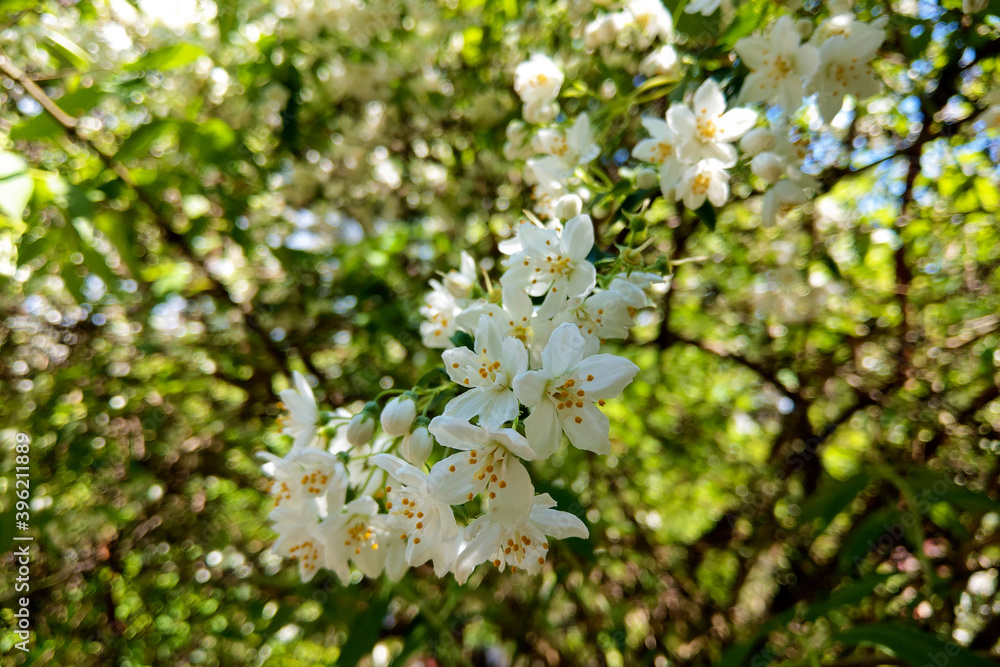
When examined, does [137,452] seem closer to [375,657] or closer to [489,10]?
[375,657]

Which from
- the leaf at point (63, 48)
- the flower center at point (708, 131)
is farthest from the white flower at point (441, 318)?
the leaf at point (63, 48)

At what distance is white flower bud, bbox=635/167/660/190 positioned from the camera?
118cm

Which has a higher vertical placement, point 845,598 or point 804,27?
point 804,27

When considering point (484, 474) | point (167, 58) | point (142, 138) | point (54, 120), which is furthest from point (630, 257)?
point (54, 120)

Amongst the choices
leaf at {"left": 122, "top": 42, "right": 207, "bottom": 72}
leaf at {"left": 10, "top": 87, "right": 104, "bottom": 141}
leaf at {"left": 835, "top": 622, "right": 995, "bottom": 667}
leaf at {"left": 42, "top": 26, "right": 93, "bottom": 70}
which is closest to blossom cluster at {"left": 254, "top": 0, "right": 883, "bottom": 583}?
leaf at {"left": 835, "top": 622, "right": 995, "bottom": 667}

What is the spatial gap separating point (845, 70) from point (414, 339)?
1623mm

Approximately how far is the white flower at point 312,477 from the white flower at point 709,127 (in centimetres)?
90

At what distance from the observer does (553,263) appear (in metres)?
1.01

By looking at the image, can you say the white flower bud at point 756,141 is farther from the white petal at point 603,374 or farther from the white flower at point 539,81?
the white petal at point 603,374

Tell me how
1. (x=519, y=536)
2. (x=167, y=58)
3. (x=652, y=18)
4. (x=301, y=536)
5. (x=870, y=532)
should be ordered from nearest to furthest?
(x=519, y=536), (x=301, y=536), (x=652, y=18), (x=167, y=58), (x=870, y=532)

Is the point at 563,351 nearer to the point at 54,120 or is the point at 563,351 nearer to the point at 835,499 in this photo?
the point at 835,499

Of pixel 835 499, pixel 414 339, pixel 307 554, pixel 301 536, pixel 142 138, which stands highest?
pixel 142 138

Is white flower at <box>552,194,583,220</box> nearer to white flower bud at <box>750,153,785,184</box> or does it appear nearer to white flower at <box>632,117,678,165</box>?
white flower at <box>632,117,678,165</box>

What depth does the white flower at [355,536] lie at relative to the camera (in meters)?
1.03
